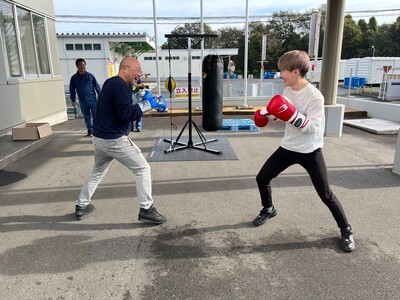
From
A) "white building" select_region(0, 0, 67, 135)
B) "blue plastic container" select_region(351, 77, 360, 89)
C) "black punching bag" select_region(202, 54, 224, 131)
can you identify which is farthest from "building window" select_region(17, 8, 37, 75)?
"blue plastic container" select_region(351, 77, 360, 89)

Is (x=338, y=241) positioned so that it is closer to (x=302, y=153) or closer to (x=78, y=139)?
(x=302, y=153)

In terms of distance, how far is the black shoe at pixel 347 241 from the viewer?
9.53 feet

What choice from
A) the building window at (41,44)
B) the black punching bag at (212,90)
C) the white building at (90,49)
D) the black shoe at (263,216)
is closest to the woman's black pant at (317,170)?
the black shoe at (263,216)

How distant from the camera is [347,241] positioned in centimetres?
295

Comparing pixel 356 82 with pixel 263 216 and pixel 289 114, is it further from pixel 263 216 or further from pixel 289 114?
pixel 289 114

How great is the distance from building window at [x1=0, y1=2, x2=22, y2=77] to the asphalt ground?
11.9 feet

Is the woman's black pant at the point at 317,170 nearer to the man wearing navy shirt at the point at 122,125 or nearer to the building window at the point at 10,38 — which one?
the man wearing navy shirt at the point at 122,125

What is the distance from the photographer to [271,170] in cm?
317

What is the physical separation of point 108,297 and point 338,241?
2.22 m

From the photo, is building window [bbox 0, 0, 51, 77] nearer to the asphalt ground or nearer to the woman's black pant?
the asphalt ground

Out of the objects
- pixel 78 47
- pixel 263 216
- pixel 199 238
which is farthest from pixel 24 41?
pixel 78 47

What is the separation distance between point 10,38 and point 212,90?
17.8 feet

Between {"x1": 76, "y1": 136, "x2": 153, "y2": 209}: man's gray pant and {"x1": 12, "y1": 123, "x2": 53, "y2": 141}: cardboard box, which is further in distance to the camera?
{"x1": 12, "y1": 123, "x2": 53, "y2": 141}: cardboard box

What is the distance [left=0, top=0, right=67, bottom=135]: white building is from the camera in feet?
24.2
